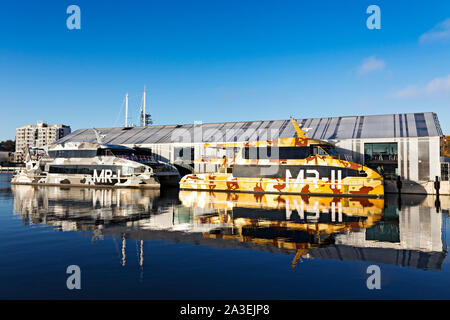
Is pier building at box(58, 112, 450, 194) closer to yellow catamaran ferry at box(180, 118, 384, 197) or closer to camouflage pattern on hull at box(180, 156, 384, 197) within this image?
yellow catamaran ferry at box(180, 118, 384, 197)

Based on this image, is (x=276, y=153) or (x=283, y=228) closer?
(x=283, y=228)

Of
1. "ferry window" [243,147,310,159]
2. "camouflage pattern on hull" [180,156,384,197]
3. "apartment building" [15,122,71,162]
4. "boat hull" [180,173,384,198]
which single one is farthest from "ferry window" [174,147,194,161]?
"apartment building" [15,122,71,162]

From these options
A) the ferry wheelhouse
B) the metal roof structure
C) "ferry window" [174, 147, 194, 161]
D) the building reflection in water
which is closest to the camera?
the building reflection in water

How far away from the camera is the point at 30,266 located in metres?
6.95

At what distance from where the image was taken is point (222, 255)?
8.02 metres

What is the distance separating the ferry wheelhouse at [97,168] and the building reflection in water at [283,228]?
12547 millimetres

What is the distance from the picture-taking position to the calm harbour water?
5719mm

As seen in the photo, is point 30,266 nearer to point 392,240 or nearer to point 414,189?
point 392,240

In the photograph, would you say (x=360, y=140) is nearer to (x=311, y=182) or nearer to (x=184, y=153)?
(x=311, y=182)

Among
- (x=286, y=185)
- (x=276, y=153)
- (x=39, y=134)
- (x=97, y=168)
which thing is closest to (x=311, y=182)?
(x=286, y=185)

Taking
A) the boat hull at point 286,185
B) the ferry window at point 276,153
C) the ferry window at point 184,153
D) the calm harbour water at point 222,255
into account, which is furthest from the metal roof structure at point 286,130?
the calm harbour water at point 222,255

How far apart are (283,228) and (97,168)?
25838 mm

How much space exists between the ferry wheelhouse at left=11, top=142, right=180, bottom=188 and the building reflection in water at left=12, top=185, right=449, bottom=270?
12547mm

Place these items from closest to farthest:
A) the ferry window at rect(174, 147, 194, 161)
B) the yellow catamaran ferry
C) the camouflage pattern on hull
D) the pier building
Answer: the camouflage pattern on hull < the yellow catamaran ferry < the pier building < the ferry window at rect(174, 147, 194, 161)
